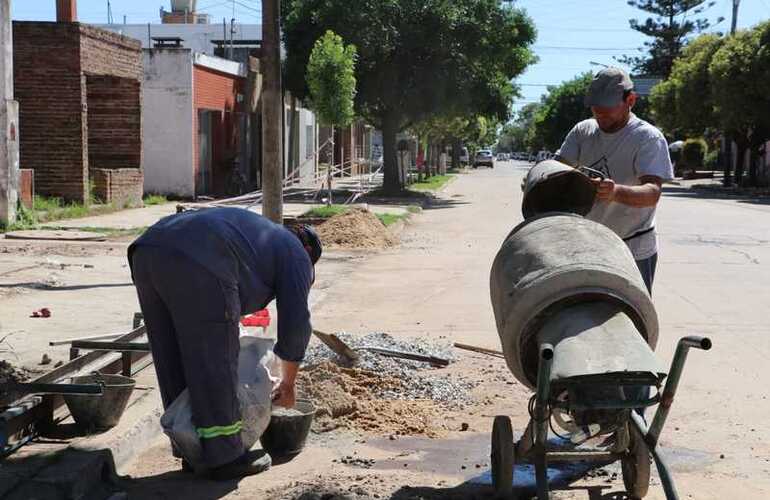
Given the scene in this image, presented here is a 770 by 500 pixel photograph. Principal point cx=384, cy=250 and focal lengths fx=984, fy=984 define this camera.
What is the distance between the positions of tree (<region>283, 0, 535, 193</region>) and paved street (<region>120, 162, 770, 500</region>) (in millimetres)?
9485

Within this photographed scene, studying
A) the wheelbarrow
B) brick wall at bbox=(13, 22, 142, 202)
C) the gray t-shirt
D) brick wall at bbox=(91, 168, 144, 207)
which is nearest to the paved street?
the wheelbarrow

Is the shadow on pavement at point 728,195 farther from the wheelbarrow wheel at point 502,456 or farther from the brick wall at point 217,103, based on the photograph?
the wheelbarrow wheel at point 502,456

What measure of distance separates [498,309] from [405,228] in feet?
53.3

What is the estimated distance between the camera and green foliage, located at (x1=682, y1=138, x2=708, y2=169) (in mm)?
61469

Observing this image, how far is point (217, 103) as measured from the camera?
29.6 meters

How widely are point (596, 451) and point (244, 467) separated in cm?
172

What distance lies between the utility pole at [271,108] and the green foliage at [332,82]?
11526 mm

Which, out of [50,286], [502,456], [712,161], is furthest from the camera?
[712,161]

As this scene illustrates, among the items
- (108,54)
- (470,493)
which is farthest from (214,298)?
(108,54)

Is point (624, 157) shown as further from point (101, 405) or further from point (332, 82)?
point (332, 82)

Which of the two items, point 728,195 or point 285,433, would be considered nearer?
point 285,433

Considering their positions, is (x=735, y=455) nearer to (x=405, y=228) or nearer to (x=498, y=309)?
(x=498, y=309)

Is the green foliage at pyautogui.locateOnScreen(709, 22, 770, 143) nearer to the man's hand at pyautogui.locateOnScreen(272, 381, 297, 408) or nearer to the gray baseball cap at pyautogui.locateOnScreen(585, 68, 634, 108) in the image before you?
the gray baseball cap at pyautogui.locateOnScreen(585, 68, 634, 108)

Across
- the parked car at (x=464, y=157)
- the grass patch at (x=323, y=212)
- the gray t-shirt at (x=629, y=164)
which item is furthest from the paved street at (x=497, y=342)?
the parked car at (x=464, y=157)
